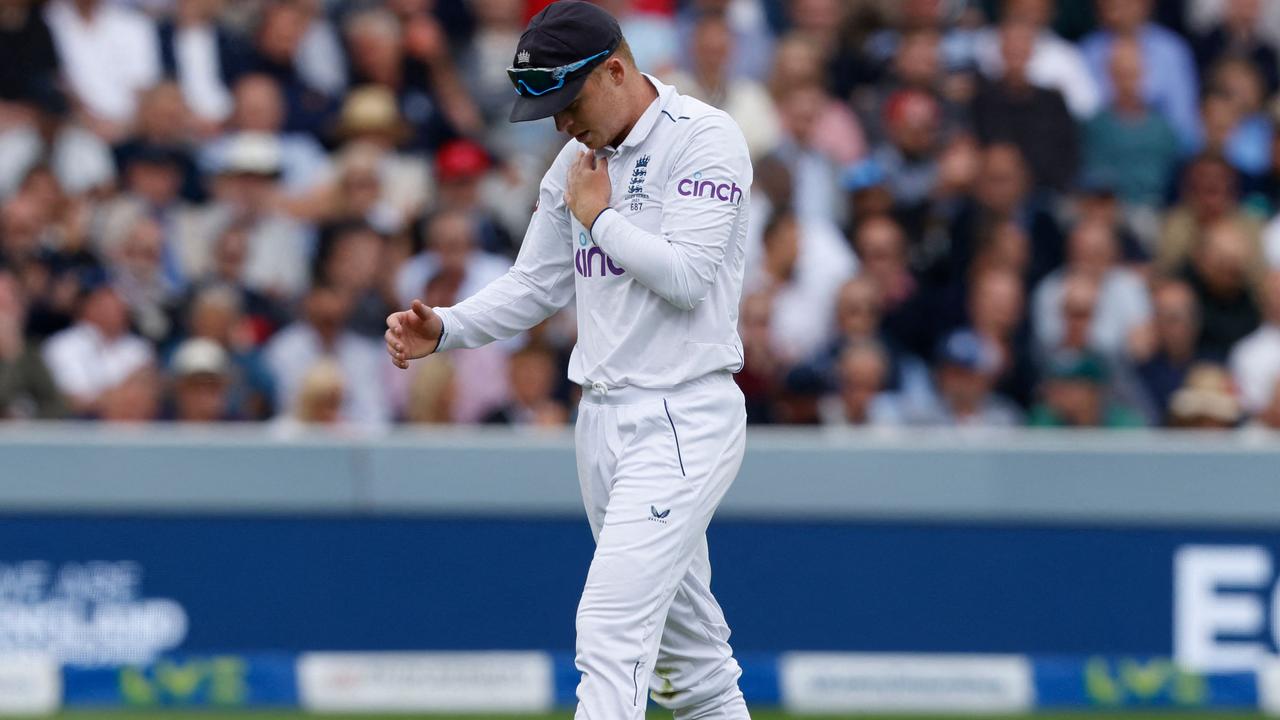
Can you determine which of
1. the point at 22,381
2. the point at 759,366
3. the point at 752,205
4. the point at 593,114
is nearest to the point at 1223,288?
the point at 752,205

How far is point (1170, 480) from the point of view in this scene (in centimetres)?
797

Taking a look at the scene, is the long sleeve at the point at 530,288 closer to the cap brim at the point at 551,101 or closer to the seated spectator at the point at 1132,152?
the cap brim at the point at 551,101

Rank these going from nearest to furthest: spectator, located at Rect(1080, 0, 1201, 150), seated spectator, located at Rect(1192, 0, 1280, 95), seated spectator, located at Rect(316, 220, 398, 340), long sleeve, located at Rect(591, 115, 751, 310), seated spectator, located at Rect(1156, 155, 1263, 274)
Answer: long sleeve, located at Rect(591, 115, 751, 310), seated spectator, located at Rect(316, 220, 398, 340), seated spectator, located at Rect(1156, 155, 1263, 274), spectator, located at Rect(1080, 0, 1201, 150), seated spectator, located at Rect(1192, 0, 1280, 95)

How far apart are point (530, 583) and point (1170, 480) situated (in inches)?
108

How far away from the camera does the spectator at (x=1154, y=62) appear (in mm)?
10938

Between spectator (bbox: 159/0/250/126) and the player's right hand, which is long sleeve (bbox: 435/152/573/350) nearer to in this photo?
the player's right hand

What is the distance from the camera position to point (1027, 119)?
1052 centimetres

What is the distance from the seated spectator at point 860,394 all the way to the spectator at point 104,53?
4.43m

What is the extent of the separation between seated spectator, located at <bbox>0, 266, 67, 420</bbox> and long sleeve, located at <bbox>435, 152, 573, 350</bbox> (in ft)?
13.8

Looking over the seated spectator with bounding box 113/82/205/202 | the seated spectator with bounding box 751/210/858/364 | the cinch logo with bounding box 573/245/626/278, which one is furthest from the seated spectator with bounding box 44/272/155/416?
the cinch logo with bounding box 573/245/626/278

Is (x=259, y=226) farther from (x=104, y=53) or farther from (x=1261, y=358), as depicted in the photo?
(x=1261, y=358)

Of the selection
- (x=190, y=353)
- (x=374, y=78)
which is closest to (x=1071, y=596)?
(x=190, y=353)

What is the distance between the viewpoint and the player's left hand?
4809 millimetres

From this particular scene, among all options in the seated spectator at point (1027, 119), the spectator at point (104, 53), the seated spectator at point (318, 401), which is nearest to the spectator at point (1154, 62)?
the seated spectator at point (1027, 119)
